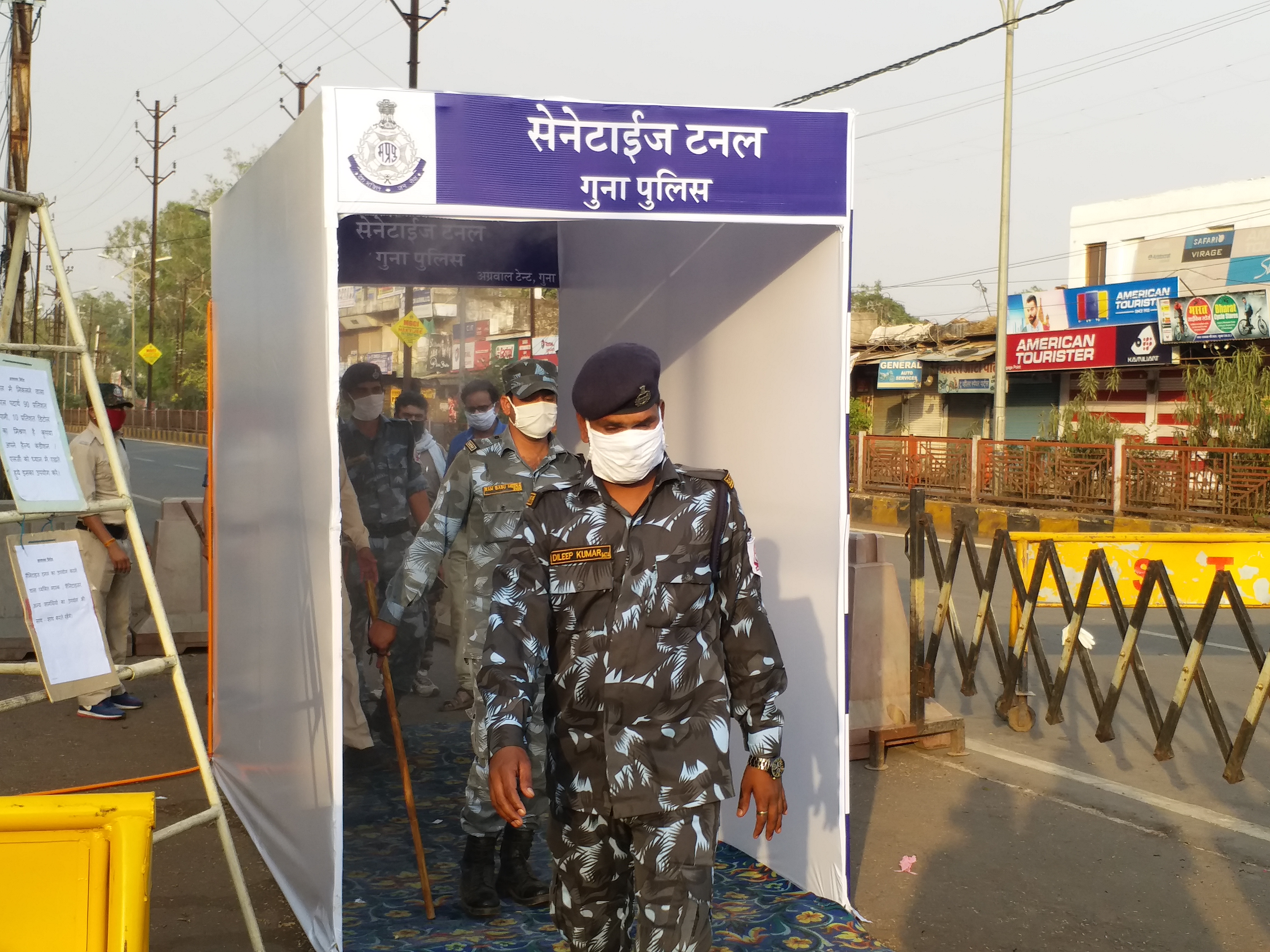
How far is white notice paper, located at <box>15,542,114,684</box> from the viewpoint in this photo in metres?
3.13

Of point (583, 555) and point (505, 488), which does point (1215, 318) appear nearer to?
point (505, 488)

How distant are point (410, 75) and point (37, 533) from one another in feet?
65.9

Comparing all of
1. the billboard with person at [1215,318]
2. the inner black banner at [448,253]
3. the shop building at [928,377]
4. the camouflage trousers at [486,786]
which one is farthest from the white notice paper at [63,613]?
the shop building at [928,377]

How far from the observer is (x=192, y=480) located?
2609 cm

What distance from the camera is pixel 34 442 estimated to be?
3252 millimetres

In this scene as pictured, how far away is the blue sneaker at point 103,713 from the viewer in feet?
23.2

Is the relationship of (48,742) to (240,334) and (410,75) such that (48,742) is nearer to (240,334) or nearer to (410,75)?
(240,334)

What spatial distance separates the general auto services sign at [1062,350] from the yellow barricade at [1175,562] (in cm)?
1681

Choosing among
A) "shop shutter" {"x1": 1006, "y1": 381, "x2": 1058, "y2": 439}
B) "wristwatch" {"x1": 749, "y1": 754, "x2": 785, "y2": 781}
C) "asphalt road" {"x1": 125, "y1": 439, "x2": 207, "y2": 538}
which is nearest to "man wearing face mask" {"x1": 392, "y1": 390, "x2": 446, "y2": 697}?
"asphalt road" {"x1": 125, "y1": 439, "x2": 207, "y2": 538}

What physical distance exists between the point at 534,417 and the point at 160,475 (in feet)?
84.7

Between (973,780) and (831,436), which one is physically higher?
(831,436)

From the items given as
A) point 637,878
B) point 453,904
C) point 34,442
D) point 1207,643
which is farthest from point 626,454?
point 1207,643

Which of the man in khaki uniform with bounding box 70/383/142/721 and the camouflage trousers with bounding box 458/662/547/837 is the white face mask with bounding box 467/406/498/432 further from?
the camouflage trousers with bounding box 458/662/547/837

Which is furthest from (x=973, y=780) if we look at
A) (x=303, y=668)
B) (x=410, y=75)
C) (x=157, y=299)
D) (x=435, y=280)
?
(x=157, y=299)
